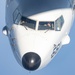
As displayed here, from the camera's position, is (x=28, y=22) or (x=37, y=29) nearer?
(x=37, y=29)

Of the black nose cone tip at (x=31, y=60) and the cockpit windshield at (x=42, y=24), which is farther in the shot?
the cockpit windshield at (x=42, y=24)

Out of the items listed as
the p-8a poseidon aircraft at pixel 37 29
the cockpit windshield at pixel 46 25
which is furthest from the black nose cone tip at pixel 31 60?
the cockpit windshield at pixel 46 25

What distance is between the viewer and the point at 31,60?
65.3 ft

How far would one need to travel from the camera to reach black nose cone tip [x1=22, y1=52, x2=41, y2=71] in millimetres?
19894

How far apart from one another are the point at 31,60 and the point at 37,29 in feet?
7.65

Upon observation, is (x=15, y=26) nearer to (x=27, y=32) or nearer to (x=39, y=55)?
(x=27, y=32)

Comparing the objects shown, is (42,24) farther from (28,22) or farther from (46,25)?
(28,22)

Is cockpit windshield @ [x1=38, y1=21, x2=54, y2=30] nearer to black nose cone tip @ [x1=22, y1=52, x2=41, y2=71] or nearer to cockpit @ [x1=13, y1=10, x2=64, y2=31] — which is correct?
cockpit @ [x1=13, y1=10, x2=64, y2=31]

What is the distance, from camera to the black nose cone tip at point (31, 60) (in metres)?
19.9

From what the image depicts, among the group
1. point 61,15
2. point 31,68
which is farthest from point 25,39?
point 61,15

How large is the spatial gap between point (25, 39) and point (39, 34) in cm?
93

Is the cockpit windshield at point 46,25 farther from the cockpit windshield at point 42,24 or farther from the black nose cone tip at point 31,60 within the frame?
the black nose cone tip at point 31,60

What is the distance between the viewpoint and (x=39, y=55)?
66.1 ft

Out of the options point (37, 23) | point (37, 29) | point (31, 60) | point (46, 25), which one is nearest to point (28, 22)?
point (37, 23)
